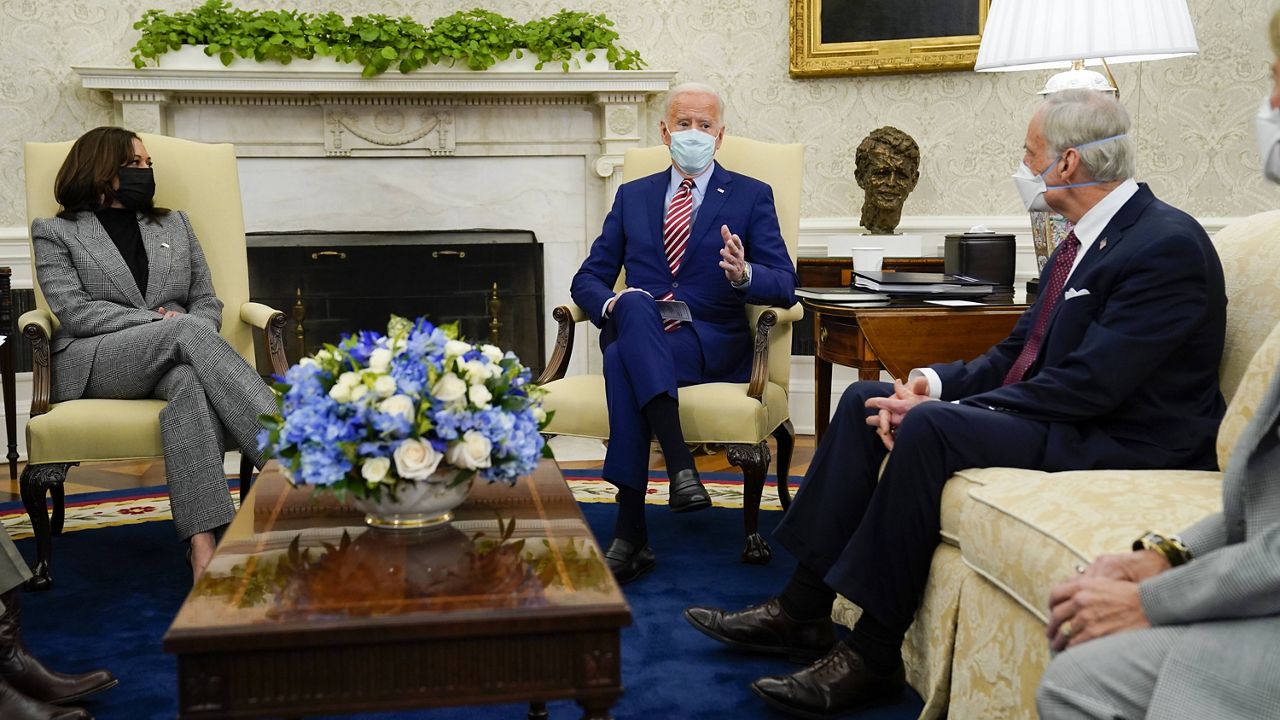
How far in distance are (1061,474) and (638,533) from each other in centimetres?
122

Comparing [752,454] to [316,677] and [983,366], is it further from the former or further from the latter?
[316,677]

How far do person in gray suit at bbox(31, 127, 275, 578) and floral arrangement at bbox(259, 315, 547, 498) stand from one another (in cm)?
114

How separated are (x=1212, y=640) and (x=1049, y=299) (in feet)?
3.88

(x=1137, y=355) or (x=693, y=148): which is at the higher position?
(x=693, y=148)

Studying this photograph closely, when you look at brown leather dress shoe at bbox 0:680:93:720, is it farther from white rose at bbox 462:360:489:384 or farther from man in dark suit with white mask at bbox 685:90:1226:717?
man in dark suit with white mask at bbox 685:90:1226:717

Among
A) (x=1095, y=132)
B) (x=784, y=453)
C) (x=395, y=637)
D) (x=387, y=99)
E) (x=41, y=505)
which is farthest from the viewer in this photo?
(x=387, y=99)

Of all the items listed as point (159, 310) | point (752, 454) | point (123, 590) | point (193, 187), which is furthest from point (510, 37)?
point (123, 590)

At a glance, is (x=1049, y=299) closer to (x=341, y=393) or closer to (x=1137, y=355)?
(x=1137, y=355)

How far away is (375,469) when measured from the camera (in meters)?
1.63

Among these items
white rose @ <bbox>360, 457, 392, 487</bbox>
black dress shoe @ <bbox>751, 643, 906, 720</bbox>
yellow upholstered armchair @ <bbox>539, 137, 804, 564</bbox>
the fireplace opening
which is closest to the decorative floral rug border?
yellow upholstered armchair @ <bbox>539, 137, 804, 564</bbox>

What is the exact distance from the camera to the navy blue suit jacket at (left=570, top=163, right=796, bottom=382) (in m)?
3.21

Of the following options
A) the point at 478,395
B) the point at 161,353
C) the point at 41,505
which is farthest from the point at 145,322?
the point at 478,395

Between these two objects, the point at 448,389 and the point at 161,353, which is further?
the point at 161,353

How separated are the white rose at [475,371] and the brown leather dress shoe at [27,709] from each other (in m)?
1.00
